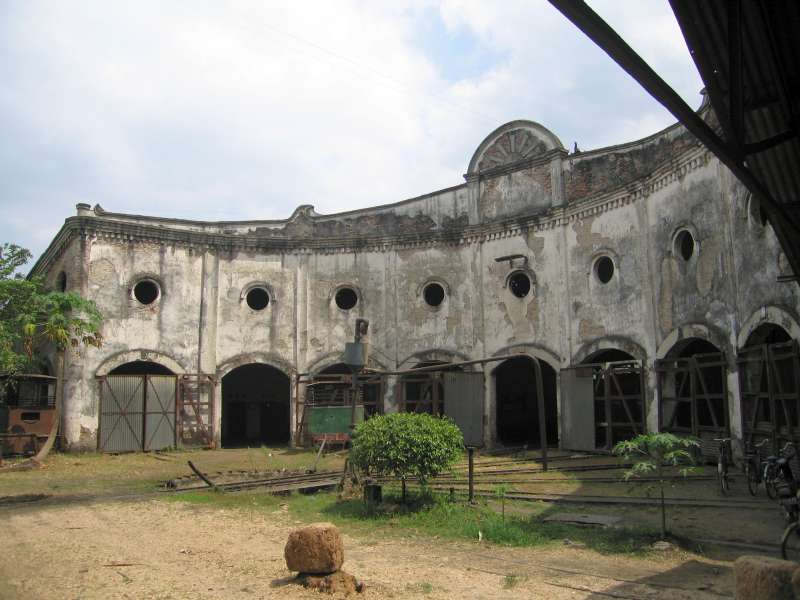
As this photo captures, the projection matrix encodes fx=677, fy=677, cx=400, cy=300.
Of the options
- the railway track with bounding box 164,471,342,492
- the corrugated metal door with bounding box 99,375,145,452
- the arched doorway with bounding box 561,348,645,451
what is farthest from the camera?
the corrugated metal door with bounding box 99,375,145,452

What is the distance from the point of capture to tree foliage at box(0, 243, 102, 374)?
16672 mm

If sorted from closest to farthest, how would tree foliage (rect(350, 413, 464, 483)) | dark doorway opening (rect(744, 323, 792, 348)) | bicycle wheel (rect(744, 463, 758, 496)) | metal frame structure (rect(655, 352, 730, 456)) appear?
1. tree foliage (rect(350, 413, 464, 483))
2. bicycle wheel (rect(744, 463, 758, 496))
3. dark doorway opening (rect(744, 323, 792, 348))
4. metal frame structure (rect(655, 352, 730, 456))

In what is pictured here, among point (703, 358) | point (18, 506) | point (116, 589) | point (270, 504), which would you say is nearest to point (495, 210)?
point (703, 358)

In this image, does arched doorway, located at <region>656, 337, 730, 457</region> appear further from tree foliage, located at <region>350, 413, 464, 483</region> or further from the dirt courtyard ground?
the dirt courtyard ground

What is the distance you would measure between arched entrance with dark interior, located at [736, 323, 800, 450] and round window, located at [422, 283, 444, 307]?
32.8ft

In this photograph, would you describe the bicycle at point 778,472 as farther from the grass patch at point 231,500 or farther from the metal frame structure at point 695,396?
the grass patch at point 231,500

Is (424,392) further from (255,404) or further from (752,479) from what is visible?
(752,479)

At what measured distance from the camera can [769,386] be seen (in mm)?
12062

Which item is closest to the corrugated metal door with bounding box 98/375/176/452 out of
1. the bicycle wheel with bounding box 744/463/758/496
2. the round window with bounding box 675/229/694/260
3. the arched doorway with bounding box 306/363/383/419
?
the arched doorway with bounding box 306/363/383/419

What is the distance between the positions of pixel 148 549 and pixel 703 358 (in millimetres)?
12065

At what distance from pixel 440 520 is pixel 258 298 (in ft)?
45.3

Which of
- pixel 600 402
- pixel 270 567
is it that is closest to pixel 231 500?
pixel 270 567

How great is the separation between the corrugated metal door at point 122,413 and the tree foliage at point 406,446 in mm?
11104

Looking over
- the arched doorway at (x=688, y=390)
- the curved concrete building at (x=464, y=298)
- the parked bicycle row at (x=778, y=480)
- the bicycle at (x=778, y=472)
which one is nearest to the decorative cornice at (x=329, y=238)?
the curved concrete building at (x=464, y=298)
